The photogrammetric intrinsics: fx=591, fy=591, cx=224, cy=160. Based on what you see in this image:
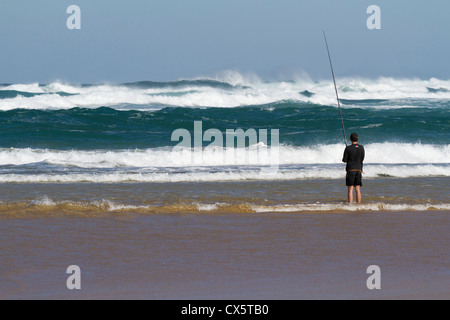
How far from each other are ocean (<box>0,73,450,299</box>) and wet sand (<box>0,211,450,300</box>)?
0.02 metres

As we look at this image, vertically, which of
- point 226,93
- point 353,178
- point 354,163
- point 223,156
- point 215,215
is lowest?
point 215,215

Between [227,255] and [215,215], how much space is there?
2055mm

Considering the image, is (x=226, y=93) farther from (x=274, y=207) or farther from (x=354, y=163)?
(x=274, y=207)

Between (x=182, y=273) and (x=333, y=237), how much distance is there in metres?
2.02

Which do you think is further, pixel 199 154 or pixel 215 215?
pixel 199 154

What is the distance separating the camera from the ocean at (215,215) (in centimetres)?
460

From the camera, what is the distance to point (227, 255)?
17.7 ft

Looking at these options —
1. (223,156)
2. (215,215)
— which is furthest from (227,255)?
(223,156)

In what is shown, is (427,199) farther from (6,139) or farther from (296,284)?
(6,139)

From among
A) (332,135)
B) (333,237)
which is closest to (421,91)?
(332,135)

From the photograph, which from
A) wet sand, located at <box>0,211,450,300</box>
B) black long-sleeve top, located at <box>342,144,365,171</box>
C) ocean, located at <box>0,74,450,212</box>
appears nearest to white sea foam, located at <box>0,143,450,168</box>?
ocean, located at <box>0,74,450,212</box>

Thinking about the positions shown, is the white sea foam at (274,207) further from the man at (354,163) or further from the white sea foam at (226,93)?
the white sea foam at (226,93)
